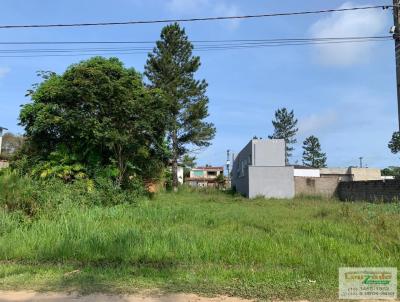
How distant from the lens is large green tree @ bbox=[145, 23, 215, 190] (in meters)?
43.3

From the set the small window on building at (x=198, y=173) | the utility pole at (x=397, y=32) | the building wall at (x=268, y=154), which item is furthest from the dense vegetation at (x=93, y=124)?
the small window on building at (x=198, y=173)

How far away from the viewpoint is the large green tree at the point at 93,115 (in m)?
21.4

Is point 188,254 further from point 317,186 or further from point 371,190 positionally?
point 317,186

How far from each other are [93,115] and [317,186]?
75.7 ft

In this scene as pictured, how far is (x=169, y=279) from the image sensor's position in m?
7.45

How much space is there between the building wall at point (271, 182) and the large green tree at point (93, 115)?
1444cm

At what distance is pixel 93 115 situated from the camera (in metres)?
21.9

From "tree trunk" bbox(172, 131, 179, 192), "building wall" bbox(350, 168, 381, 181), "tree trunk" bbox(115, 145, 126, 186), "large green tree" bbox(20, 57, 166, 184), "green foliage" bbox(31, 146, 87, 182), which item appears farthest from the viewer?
"building wall" bbox(350, 168, 381, 181)

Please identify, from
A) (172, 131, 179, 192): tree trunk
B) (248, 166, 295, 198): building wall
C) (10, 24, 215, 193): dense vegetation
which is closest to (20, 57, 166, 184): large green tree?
(10, 24, 215, 193): dense vegetation

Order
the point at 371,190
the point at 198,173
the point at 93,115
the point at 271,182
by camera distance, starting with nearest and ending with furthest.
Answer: the point at 93,115, the point at 371,190, the point at 271,182, the point at 198,173

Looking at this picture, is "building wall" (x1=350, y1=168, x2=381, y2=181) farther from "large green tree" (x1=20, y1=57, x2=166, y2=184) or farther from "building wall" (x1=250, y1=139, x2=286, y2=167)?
"large green tree" (x1=20, y1=57, x2=166, y2=184)

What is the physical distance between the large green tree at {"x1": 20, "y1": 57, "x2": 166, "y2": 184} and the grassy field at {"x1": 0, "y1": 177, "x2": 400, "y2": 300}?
8931 millimetres

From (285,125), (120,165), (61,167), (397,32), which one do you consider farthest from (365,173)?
(397,32)

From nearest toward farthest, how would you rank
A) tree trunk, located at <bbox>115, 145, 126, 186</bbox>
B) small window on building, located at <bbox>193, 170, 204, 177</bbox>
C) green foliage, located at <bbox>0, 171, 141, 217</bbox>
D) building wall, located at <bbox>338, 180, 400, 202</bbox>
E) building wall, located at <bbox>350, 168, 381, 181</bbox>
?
1. green foliage, located at <bbox>0, 171, 141, 217</bbox>
2. tree trunk, located at <bbox>115, 145, 126, 186</bbox>
3. building wall, located at <bbox>338, 180, 400, 202</bbox>
4. building wall, located at <bbox>350, 168, 381, 181</bbox>
5. small window on building, located at <bbox>193, 170, 204, 177</bbox>
